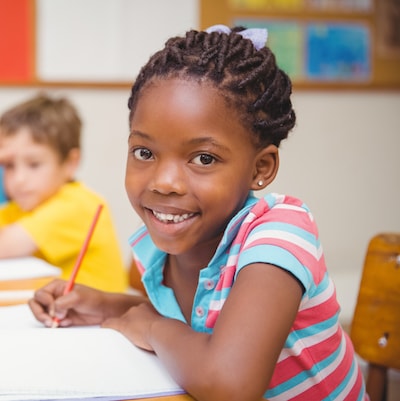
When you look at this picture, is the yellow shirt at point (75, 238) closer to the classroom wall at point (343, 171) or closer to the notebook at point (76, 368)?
the notebook at point (76, 368)

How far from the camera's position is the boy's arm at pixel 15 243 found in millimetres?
1600

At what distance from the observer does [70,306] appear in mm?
982

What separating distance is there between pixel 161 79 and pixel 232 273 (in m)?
0.24

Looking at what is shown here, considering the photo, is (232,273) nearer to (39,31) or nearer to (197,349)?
(197,349)

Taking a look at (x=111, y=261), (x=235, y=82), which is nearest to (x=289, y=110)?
(x=235, y=82)

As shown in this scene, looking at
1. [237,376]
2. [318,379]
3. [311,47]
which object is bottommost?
[318,379]

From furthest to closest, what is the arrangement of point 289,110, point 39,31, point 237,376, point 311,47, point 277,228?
point 311,47 → point 39,31 → point 289,110 → point 277,228 → point 237,376

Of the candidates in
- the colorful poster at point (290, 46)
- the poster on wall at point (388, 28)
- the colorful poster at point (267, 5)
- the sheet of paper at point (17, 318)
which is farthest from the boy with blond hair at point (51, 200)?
the poster on wall at point (388, 28)

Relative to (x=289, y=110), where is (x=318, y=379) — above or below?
below

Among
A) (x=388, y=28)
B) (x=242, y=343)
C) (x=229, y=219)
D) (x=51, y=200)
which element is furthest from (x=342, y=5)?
(x=242, y=343)

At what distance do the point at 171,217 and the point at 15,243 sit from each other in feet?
2.98

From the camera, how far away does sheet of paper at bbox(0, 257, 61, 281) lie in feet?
4.33

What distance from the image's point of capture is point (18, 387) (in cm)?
64

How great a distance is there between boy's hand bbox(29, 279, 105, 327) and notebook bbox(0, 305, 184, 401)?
6.9 inches
